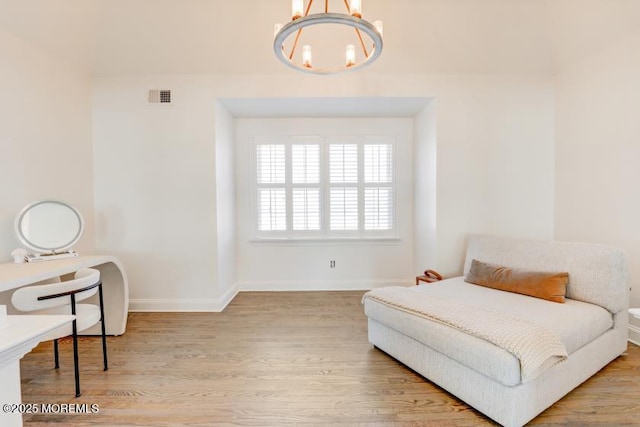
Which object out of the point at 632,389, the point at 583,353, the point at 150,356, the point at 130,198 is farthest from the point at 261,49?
the point at 632,389

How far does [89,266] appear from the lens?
2434mm

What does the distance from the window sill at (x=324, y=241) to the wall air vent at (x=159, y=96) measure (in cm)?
211

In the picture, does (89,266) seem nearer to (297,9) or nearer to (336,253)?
(297,9)

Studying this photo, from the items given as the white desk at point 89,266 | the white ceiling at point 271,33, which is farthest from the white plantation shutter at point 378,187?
the white desk at point 89,266

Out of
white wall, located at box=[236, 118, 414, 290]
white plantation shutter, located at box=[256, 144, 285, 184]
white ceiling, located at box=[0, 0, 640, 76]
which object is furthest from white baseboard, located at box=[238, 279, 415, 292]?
white ceiling, located at box=[0, 0, 640, 76]

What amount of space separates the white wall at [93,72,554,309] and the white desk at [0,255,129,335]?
0.55m

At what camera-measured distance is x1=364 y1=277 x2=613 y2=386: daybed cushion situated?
1579 millimetres

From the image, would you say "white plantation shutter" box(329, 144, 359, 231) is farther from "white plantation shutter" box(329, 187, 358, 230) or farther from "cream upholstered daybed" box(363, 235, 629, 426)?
"cream upholstered daybed" box(363, 235, 629, 426)

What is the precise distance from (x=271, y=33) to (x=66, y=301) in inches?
118

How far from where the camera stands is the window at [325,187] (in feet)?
13.5

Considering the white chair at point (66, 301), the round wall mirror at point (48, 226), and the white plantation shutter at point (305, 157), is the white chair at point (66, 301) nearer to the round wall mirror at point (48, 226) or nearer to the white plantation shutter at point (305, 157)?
the round wall mirror at point (48, 226)

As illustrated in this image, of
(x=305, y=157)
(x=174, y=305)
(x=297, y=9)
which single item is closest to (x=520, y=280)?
(x=297, y=9)

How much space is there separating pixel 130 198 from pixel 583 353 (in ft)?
14.7

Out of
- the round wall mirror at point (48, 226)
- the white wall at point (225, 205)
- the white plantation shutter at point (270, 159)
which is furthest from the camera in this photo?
the white plantation shutter at point (270, 159)
